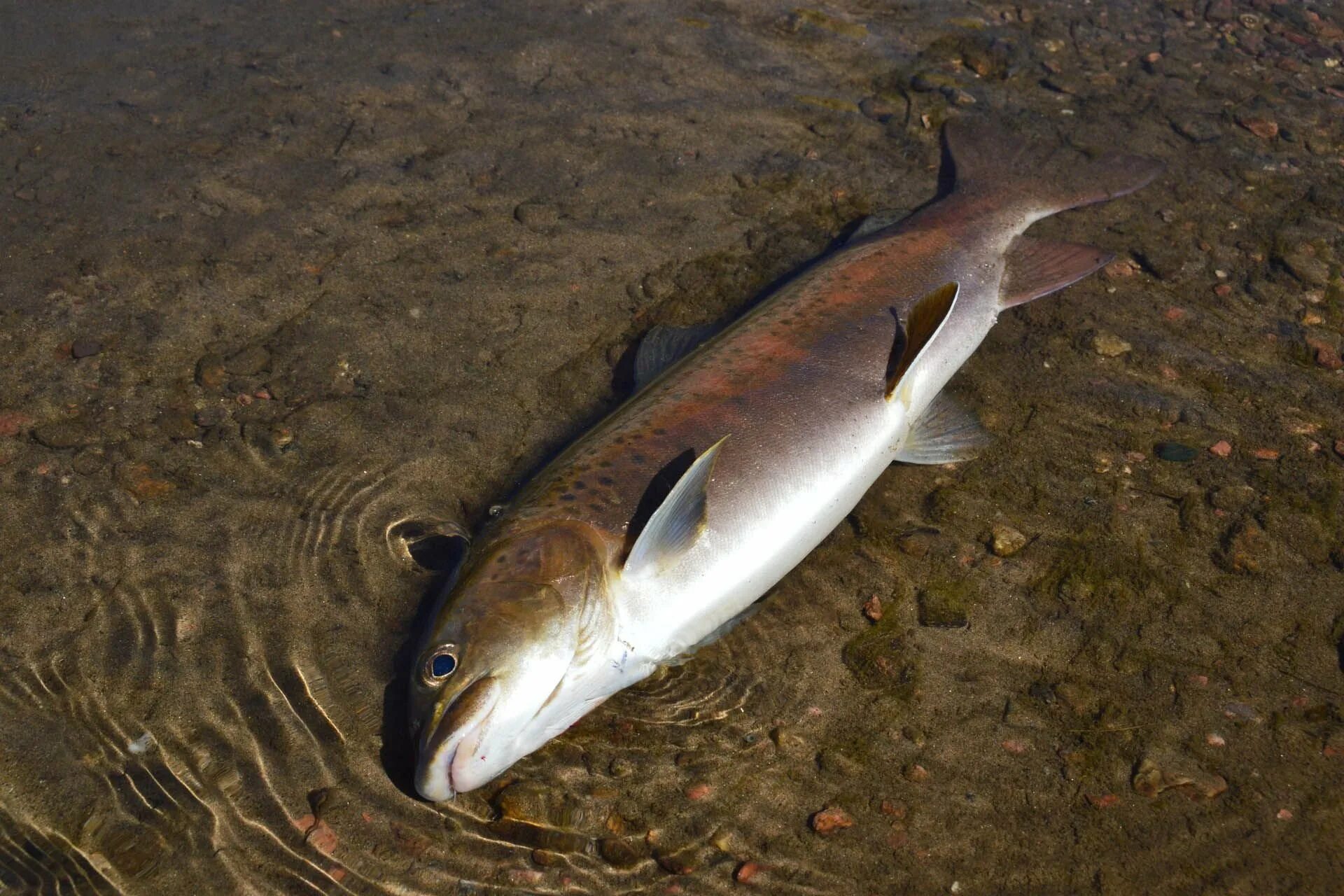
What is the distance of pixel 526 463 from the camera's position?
14.3ft

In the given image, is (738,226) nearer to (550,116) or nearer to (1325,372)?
(550,116)

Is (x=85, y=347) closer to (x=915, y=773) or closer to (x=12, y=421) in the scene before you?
(x=12, y=421)

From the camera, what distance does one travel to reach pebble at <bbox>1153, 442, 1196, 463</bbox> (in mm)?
4387

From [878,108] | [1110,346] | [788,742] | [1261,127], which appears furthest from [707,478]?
[1261,127]

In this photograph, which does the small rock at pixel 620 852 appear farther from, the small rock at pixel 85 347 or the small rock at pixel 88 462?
the small rock at pixel 85 347

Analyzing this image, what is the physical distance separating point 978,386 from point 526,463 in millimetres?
2256

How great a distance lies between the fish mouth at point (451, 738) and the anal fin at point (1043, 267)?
3.35 metres

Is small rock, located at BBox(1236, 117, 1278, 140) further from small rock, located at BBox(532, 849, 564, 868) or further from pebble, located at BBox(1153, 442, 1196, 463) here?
small rock, located at BBox(532, 849, 564, 868)

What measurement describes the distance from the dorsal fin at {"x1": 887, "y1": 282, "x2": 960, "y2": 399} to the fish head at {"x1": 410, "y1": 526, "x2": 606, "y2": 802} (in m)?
1.67

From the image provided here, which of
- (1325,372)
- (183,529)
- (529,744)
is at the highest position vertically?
(183,529)

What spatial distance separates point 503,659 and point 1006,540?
2184mm


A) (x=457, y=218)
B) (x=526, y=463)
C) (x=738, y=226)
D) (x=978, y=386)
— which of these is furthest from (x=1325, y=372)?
(x=457, y=218)

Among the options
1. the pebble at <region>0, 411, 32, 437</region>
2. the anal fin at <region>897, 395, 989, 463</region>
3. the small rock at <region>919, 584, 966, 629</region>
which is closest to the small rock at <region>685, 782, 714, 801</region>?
the small rock at <region>919, 584, 966, 629</region>

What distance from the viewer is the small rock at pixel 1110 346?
495 centimetres
